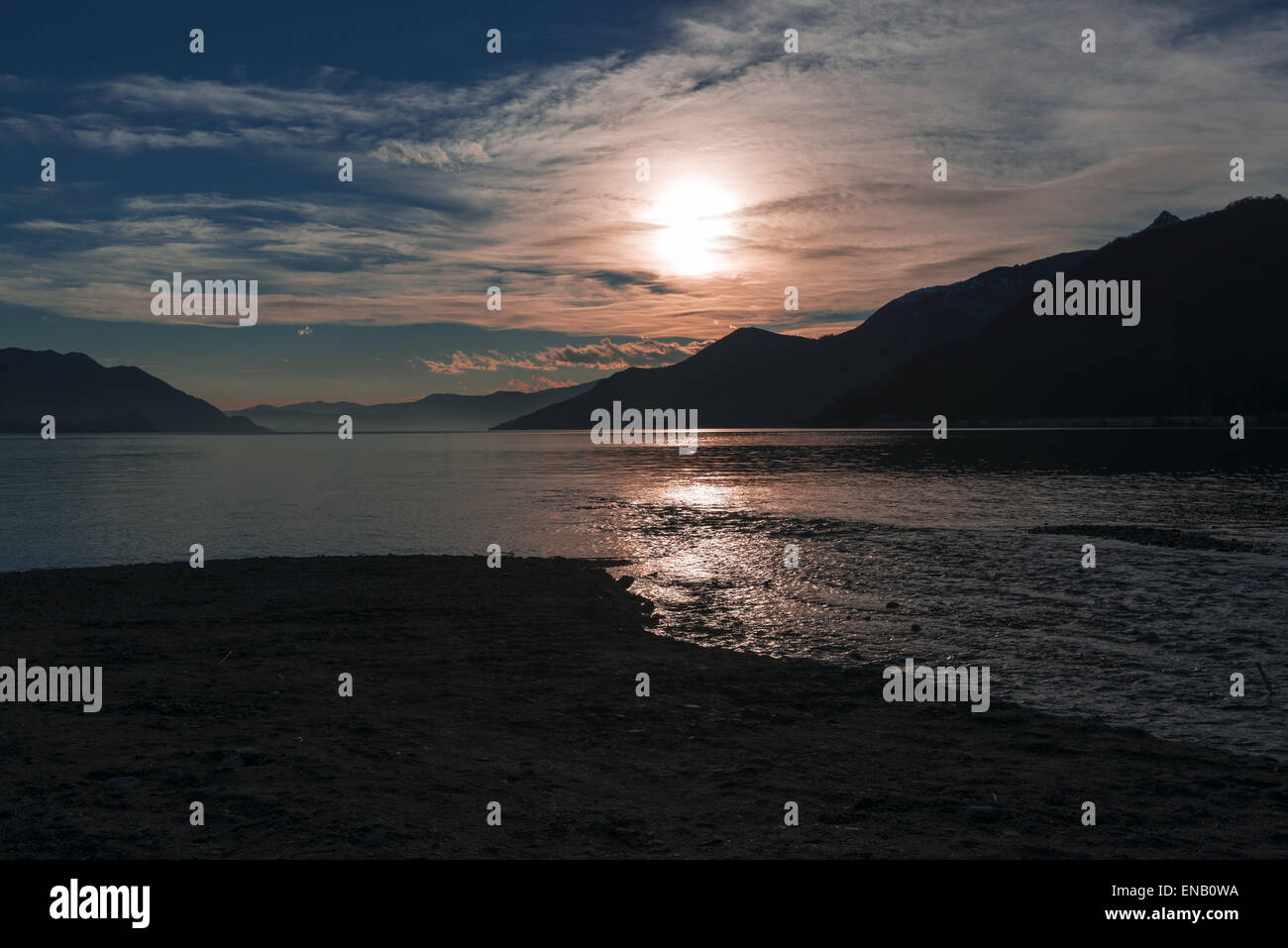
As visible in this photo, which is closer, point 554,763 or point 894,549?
point 554,763

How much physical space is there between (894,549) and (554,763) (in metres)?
23.4

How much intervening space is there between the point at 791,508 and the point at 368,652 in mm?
34118

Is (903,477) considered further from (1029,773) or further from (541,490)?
(1029,773)

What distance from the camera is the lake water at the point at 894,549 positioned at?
1580 centimetres

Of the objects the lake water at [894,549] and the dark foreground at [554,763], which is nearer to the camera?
the dark foreground at [554,763]

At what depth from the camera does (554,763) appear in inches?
414

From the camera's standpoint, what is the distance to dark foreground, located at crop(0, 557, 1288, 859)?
26.6ft

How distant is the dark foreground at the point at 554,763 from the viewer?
26.6 ft

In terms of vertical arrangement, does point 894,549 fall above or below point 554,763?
above

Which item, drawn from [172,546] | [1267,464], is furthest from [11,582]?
[1267,464]

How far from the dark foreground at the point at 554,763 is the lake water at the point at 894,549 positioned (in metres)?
2.54

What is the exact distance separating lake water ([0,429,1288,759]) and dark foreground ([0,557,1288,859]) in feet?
8.32

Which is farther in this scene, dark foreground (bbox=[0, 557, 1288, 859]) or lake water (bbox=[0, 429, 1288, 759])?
lake water (bbox=[0, 429, 1288, 759])

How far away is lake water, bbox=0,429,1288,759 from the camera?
15.8m
